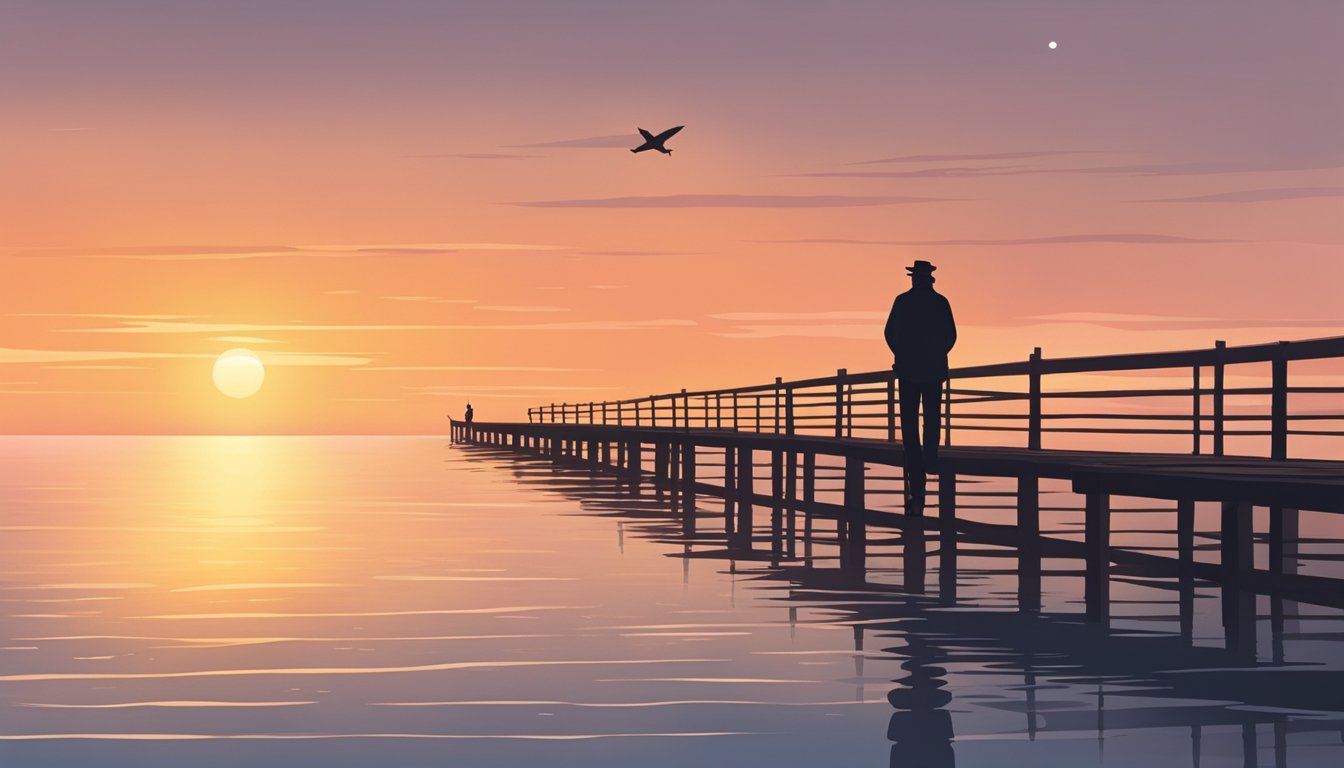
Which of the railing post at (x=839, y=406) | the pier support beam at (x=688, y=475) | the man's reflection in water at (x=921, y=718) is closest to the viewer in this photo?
the man's reflection in water at (x=921, y=718)

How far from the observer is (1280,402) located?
16.5 metres

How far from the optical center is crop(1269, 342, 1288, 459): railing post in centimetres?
1645

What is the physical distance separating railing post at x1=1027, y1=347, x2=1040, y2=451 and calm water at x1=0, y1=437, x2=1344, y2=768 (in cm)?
141

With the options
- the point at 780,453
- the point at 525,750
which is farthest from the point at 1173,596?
the point at 780,453

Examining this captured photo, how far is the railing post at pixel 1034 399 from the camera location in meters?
21.4

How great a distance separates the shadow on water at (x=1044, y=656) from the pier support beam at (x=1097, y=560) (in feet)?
0.55

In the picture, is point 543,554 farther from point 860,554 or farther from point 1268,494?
point 1268,494

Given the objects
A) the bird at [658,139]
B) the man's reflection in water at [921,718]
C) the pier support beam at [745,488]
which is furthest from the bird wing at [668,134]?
the man's reflection in water at [921,718]

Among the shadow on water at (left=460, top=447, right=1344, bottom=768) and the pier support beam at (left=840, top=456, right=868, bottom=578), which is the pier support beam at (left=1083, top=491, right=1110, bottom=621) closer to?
the shadow on water at (left=460, top=447, right=1344, bottom=768)

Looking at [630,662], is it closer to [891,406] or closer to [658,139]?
[891,406]

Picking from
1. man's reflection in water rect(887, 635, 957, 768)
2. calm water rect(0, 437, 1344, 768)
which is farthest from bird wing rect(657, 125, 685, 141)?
man's reflection in water rect(887, 635, 957, 768)

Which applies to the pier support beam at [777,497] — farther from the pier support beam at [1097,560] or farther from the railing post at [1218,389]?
the pier support beam at [1097,560]

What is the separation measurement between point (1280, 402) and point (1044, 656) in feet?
19.3

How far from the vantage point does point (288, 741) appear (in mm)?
8508
